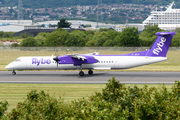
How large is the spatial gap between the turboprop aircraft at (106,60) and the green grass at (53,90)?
698cm

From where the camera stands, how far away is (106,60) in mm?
32625

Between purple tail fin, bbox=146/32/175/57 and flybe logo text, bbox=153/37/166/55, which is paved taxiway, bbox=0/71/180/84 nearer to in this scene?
purple tail fin, bbox=146/32/175/57

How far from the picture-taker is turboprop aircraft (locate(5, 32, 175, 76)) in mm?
31875

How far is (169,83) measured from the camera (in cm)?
2675

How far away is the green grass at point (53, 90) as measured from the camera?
20.8m

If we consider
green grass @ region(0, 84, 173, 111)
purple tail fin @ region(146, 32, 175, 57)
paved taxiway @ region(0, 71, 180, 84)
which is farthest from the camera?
purple tail fin @ region(146, 32, 175, 57)

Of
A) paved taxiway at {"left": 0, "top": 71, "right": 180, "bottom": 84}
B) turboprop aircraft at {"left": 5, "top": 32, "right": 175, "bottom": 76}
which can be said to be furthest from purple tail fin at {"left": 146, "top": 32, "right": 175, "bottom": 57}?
paved taxiway at {"left": 0, "top": 71, "right": 180, "bottom": 84}

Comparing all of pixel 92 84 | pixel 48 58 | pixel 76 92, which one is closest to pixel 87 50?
pixel 48 58

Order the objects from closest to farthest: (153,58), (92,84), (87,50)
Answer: (92,84)
(153,58)
(87,50)

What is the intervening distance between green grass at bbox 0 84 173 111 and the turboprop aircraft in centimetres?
698

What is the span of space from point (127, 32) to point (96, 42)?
15.4m

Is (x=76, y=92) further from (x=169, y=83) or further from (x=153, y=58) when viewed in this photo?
(x=153, y=58)

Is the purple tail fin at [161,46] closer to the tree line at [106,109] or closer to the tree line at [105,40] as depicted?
the tree line at [106,109]

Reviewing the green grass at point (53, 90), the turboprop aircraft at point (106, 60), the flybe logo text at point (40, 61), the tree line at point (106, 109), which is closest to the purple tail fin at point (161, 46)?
the turboprop aircraft at point (106, 60)
